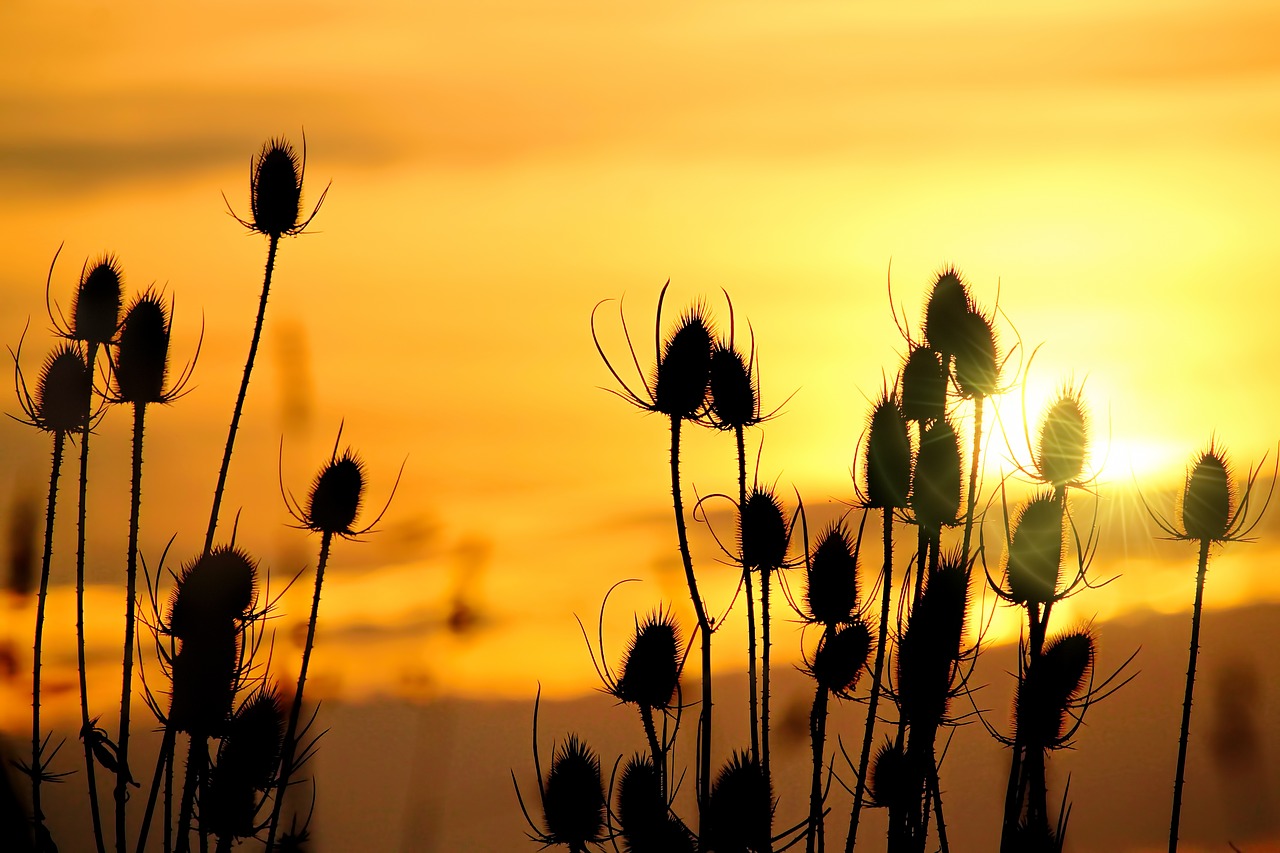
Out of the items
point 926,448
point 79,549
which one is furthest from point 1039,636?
point 79,549

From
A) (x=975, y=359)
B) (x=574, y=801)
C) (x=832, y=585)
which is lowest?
(x=574, y=801)

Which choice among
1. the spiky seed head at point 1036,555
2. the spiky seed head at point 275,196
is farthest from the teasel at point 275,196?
the spiky seed head at point 1036,555

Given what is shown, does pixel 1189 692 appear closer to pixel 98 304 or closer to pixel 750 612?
pixel 750 612

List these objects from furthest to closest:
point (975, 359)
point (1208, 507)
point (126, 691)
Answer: point (1208, 507) < point (975, 359) < point (126, 691)

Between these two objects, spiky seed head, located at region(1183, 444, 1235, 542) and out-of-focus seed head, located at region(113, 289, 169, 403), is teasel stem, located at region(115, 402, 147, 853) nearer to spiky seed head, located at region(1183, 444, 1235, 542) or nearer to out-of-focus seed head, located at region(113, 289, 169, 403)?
out-of-focus seed head, located at region(113, 289, 169, 403)

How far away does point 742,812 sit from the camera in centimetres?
827

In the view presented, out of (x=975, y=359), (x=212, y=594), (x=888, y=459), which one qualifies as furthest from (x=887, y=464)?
(x=212, y=594)

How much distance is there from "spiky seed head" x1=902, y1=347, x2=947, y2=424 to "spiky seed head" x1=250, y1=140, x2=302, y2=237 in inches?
167

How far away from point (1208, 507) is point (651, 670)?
478 cm

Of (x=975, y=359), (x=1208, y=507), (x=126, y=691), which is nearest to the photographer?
(x=126, y=691)

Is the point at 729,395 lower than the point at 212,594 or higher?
higher

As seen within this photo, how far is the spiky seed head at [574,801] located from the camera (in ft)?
31.4

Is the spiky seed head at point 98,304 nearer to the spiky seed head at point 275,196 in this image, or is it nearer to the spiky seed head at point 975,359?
the spiky seed head at point 275,196

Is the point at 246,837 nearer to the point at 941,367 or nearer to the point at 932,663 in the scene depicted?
the point at 932,663
